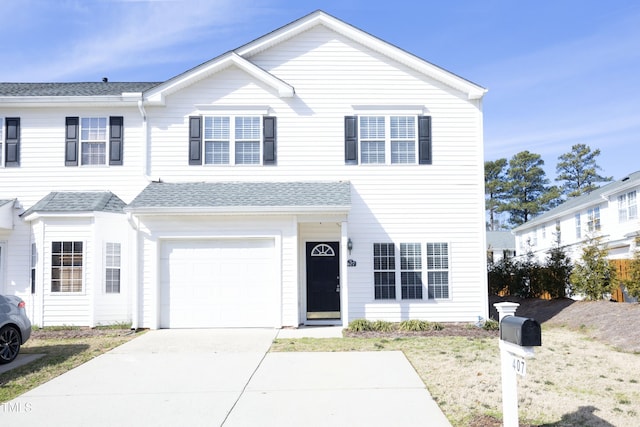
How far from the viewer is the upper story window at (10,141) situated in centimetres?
1530

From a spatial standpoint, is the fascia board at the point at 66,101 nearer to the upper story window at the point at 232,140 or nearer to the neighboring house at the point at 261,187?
the neighboring house at the point at 261,187

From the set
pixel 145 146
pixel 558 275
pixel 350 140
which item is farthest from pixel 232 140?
pixel 558 275

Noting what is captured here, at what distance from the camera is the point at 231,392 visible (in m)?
7.80

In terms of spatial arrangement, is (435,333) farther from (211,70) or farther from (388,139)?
(211,70)

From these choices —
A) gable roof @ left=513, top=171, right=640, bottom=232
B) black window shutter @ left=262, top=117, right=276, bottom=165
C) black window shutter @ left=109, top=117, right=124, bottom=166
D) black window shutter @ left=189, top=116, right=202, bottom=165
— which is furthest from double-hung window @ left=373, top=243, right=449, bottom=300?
gable roof @ left=513, top=171, right=640, bottom=232

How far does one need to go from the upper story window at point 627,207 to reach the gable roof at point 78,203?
76.9 feet

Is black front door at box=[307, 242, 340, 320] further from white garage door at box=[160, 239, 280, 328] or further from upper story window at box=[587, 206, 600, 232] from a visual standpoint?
upper story window at box=[587, 206, 600, 232]

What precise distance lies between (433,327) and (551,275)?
26.3 ft

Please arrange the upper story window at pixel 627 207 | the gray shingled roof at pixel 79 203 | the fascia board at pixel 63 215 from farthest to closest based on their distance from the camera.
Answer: the upper story window at pixel 627 207 → the gray shingled roof at pixel 79 203 → the fascia board at pixel 63 215

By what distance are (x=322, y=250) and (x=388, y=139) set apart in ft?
11.7

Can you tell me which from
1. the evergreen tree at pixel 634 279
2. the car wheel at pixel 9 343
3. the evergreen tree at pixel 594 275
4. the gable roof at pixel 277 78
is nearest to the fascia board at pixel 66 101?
the gable roof at pixel 277 78

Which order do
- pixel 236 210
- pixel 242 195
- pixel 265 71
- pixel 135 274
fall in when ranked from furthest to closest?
pixel 265 71 < pixel 242 195 < pixel 135 274 < pixel 236 210

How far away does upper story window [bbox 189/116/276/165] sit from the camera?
15.1 metres

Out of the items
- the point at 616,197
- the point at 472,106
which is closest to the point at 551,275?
the point at 472,106
